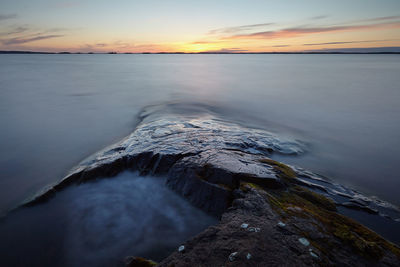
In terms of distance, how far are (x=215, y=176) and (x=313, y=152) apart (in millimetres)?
4473

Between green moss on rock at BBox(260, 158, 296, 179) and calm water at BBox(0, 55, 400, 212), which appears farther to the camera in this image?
calm water at BBox(0, 55, 400, 212)

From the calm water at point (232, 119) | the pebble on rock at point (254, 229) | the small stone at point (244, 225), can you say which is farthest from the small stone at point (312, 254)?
the calm water at point (232, 119)

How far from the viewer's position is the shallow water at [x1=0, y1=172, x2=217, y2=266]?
367cm

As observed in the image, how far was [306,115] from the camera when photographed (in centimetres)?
1234

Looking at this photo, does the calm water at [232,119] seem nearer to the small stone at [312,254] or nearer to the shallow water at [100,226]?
the shallow water at [100,226]

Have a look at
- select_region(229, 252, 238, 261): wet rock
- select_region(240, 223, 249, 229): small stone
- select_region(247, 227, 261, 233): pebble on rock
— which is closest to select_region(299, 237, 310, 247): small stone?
select_region(247, 227, 261, 233): pebble on rock

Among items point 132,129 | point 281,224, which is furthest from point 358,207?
point 132,129

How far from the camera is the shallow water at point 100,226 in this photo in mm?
3672

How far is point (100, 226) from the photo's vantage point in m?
4.24

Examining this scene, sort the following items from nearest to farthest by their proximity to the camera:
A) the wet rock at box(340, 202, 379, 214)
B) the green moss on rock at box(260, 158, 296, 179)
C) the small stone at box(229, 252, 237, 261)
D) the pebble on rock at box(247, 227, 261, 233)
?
the small stone at box(229, 252, 237, 261)
the pebble on rock at box(247, 227, 261, 233)
the wet rock at box(340, 202, 379, 214)
the green moss on rock at box(260, 158, 296, 179)

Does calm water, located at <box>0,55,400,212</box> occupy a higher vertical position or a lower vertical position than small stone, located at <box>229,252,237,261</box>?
lower

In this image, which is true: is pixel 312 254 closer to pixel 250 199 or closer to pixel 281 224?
pixel 281 224

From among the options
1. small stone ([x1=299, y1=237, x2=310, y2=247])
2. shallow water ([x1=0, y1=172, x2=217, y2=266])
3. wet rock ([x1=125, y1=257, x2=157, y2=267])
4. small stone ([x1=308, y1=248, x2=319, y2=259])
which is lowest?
shallow water ([x1=0, y1=172, x2=217, y2=266])

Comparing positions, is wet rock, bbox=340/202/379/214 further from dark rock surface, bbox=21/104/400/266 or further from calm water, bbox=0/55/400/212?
calm water, bbox=0/55/400/212
